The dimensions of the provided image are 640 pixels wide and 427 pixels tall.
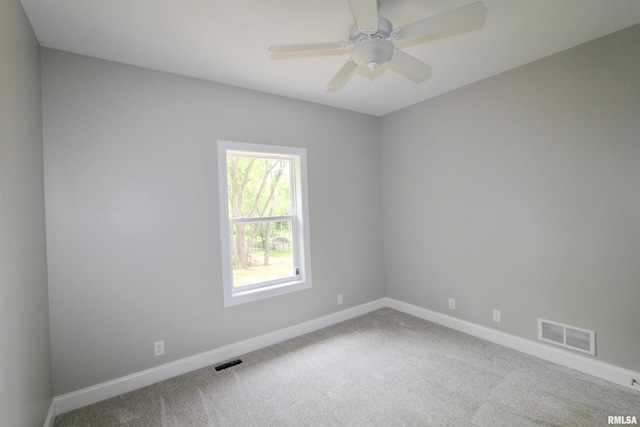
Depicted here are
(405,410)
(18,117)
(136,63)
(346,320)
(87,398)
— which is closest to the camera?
(18,117)

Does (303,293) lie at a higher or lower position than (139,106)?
lower

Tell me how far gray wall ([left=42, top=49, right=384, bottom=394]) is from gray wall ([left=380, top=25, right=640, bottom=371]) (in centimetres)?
166

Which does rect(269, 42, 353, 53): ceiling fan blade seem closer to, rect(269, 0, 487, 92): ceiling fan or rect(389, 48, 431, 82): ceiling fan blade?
rect(269, 0, 487, 92): ceiling fan

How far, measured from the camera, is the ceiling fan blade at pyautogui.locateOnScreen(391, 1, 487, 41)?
1.29 metres

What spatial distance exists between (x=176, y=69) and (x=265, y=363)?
2739 mm

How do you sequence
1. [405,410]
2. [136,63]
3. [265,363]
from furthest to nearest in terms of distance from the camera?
[265,363] → [136,63] → [405,410]

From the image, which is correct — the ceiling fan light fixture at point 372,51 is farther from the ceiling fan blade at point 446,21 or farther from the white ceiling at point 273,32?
the white ceiling at point 273,32

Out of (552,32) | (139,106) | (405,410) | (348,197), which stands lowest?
(405,410)

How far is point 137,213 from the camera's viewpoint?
2373 millimetres

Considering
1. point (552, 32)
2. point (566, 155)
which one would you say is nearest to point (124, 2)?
point (552, 32)

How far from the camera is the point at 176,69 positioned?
249 cm

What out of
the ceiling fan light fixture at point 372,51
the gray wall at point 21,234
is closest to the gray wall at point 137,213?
the gray wall at point 21,234

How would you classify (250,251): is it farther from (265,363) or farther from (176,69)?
(176,69)

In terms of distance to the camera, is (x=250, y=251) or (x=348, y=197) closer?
(x=250, y=251)
